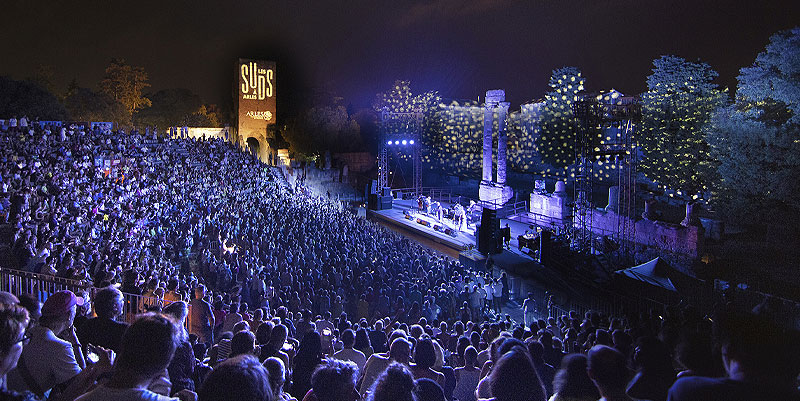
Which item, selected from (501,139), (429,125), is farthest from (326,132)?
(501,139)

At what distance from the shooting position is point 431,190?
34.1 m

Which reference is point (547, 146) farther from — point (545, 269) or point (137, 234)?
point (137, 234)

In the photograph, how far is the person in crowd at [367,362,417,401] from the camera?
288 cm

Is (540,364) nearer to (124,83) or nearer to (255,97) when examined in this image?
(255,97)

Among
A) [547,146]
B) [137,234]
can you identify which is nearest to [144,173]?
[137,234]

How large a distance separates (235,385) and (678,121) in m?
27.2

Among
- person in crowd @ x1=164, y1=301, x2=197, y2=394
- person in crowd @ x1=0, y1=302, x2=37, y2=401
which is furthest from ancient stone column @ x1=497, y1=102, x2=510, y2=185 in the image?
person in crowd @ x1=0, y1=302, x2=37, y2=401

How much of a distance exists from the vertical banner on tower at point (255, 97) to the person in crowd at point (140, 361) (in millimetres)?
48930

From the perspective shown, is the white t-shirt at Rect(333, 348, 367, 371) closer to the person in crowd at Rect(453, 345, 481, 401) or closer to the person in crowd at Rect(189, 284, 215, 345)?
the person in crowd at Rect(453, 345, 481, 401)

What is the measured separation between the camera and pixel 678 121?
25266 millimetres

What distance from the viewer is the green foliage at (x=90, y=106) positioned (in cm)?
4584

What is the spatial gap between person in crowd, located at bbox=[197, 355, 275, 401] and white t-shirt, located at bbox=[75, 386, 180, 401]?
0.77 ft

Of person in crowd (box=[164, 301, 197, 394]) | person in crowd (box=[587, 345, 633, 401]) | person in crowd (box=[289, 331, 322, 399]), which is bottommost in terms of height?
person in crowd (box=[289, 331, 322, 399])

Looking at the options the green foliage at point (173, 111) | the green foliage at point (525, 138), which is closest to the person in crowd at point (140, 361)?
the green foliage at point (525, 138)
